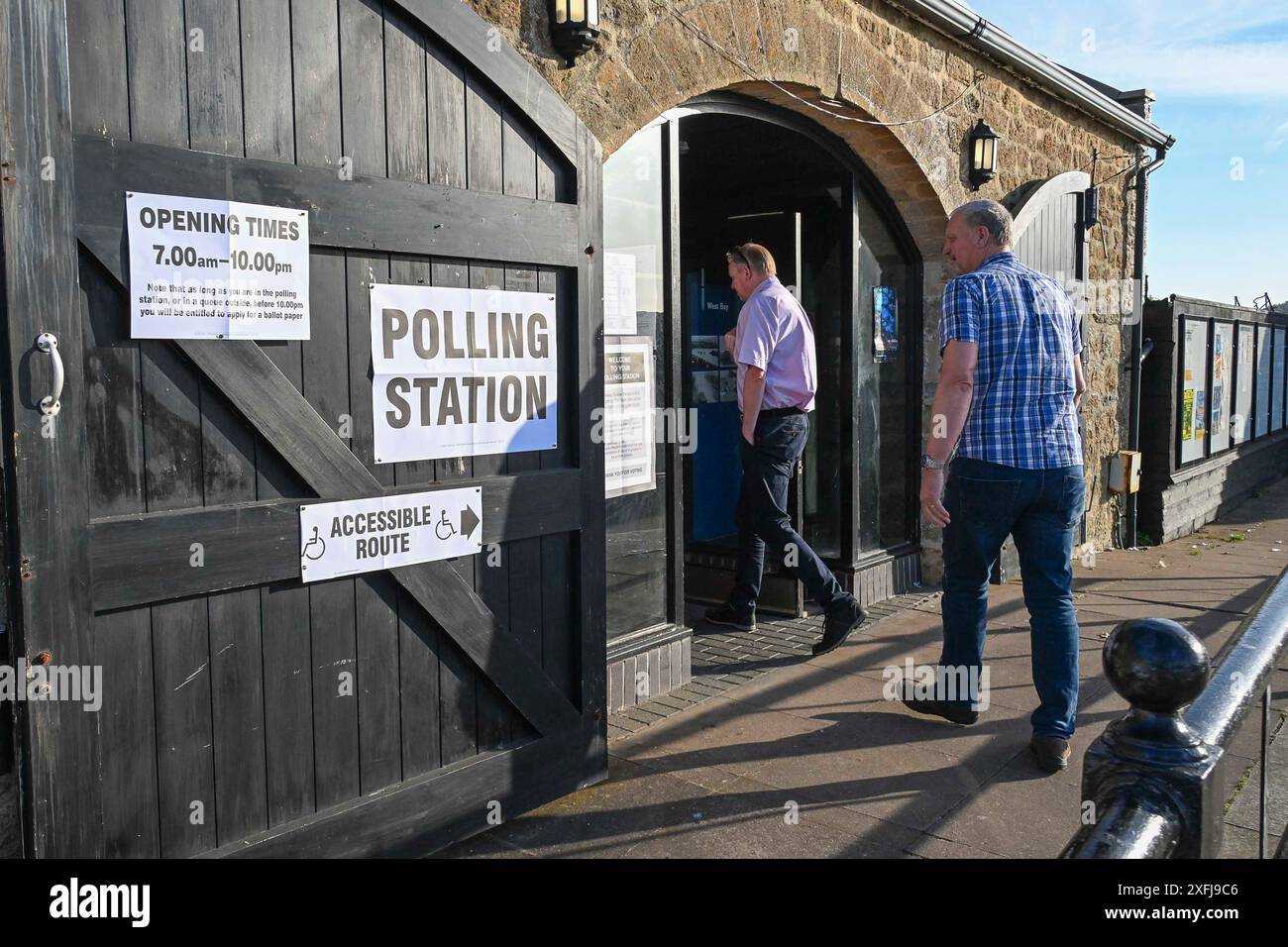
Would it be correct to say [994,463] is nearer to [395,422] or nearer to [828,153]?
[395,422]

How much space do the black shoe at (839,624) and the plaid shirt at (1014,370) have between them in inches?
62.6

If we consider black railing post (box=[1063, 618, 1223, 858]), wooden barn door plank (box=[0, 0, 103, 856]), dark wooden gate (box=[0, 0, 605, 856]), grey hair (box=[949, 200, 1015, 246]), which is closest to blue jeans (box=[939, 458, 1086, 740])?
grey hair (box=[949, 200, 1015, 246])

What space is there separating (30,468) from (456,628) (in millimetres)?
1406

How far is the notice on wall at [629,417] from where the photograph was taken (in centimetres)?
486

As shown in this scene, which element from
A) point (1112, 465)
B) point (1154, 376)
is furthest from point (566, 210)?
point (1154, 376)

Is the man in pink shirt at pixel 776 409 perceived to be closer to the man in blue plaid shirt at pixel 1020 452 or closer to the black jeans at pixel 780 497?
the black jeans at pixel 780 497

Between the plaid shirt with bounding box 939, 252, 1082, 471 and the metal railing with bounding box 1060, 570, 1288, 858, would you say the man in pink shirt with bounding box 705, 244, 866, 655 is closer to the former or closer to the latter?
the plaid shirt with bounding box 939, 252, 1082, 471

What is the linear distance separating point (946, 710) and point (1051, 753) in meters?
0.59

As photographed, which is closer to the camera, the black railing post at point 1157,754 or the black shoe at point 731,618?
the black railing post at point 1157,754

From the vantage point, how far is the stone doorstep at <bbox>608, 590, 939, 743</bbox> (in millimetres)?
4734

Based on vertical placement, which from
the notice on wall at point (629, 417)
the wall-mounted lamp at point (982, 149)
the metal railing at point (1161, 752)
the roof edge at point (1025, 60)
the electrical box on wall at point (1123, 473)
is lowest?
the electrical box on wall at point (1123, 473)

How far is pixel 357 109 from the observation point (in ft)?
10.4

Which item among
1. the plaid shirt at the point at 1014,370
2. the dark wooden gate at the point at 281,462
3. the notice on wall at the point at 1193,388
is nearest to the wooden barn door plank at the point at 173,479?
the dark wooden gate at the point at 281,462

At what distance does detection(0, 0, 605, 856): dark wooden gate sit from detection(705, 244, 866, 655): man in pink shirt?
5.63ft
